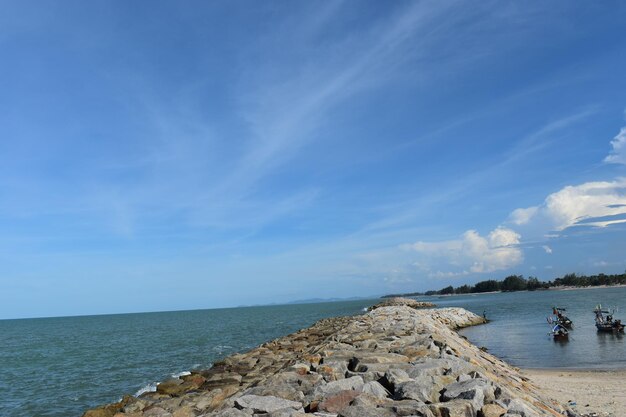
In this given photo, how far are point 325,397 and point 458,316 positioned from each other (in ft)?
118

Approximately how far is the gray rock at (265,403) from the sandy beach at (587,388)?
264 inches

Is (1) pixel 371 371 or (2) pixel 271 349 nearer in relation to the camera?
(1) pixel 371 371

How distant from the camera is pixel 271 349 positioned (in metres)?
19.2

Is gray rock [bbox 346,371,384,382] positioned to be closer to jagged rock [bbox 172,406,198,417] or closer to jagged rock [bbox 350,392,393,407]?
jagged rock [bbox 350,392,393,407]

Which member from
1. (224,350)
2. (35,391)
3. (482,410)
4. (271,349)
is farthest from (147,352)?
(482,410)

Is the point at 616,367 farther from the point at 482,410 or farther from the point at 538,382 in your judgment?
the point at 482,410

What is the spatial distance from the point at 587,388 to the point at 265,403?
985 centimetres

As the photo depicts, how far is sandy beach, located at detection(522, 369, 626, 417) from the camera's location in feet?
32.8

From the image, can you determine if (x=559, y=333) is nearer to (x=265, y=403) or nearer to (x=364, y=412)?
(x=265, y=403)

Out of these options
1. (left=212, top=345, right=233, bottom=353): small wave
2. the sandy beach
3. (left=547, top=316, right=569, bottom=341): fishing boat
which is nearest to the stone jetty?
the sandy beach

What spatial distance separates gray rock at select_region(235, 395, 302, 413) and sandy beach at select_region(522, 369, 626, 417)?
6696 mm

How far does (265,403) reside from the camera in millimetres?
6688

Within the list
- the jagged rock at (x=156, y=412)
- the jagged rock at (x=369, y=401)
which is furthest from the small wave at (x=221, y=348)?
the jagged rock at (x=369, y=401)

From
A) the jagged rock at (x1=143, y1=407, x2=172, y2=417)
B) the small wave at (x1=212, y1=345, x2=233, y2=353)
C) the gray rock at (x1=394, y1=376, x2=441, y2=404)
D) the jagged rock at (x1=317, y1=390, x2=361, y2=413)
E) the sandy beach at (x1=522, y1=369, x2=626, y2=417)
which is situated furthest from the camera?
the small wave at (x1=212, y1=345, x2=233, y2=353)
